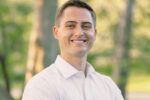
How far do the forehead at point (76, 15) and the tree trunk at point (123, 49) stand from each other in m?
9.58

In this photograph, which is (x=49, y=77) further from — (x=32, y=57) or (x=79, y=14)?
(x=32, y=57)

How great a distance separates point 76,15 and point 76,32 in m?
0.10

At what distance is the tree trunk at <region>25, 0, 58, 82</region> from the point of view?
25.2ft

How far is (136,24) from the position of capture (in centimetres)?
1405

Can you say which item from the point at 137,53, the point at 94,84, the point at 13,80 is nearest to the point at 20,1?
the point at 13,80

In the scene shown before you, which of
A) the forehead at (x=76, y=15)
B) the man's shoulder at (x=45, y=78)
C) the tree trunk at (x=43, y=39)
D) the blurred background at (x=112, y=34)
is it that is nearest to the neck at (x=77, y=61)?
the man's shoulder at (x=45, y=78)

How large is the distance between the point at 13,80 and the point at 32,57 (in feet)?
28.1

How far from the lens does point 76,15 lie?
3.40m

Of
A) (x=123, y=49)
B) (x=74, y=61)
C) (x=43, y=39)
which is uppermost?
(x=74, y=61)

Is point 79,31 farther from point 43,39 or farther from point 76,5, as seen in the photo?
point 43,39

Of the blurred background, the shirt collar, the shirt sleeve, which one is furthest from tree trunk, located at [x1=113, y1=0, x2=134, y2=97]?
the shirt sleeve

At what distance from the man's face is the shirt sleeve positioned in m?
0.27

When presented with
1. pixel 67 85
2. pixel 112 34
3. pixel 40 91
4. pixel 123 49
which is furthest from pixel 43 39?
pixel 112 34

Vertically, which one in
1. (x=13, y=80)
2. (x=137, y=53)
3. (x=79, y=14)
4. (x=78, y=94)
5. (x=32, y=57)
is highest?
(x=79, y=14)
